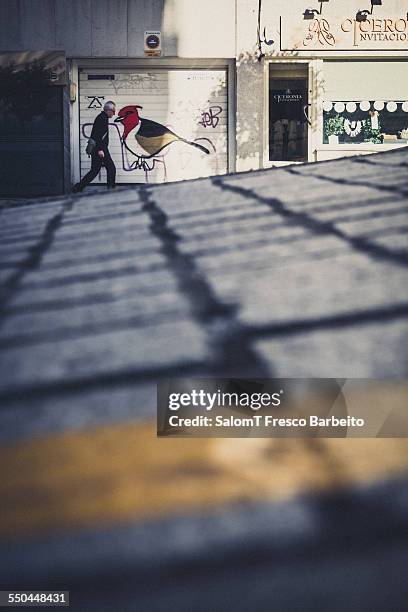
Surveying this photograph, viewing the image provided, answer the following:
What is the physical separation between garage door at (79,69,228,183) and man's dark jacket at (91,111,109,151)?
2.28ft

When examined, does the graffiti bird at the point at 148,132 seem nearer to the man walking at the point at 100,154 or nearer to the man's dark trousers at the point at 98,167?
the man walking at the point at 100,154

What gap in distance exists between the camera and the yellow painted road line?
72 centimetres

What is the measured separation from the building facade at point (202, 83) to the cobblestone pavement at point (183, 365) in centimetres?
863

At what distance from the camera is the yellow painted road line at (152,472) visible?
2.36 feet

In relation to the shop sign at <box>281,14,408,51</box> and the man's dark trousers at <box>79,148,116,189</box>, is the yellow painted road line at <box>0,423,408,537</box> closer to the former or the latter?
the man's dark trousers at <box>79,148,116,189</box>

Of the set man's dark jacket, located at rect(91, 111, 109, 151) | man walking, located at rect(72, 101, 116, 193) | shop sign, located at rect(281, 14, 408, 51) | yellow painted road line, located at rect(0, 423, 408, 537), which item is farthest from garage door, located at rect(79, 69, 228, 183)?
yellow painted road line, located at rect(0, 423, 408, 537)

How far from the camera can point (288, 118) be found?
1044 cm

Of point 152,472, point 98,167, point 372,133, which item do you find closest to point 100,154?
point 98,167

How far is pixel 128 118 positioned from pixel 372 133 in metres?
3.90

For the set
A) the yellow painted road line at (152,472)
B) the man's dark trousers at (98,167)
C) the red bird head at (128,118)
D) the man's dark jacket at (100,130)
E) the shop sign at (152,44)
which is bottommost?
the yellow painted road line at (152,472)

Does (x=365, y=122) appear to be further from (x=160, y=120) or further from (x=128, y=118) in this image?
(x=128, y=118)

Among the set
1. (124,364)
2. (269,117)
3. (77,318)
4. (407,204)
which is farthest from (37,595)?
(269,117)

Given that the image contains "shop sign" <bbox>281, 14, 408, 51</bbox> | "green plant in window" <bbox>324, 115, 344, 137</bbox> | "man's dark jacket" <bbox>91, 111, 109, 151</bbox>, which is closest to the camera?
"man's dark jacket" <bbox>91, 111, 109, 151</bbox>

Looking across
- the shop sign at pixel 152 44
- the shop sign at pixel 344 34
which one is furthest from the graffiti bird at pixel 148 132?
the shop sign at pixel 344 34
